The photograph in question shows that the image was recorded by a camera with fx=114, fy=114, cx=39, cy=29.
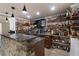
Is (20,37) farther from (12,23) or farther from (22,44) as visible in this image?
(12,23)

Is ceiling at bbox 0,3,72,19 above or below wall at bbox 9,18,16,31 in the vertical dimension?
above

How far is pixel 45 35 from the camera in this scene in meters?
2.30

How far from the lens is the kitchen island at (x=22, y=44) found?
7.34ft

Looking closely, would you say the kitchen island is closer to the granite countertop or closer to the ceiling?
the granite countertop

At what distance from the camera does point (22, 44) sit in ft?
7.34

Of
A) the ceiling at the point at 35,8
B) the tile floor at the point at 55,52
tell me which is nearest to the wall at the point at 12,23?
the ceiling at the point at 35,8

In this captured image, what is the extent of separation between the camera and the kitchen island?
224cm

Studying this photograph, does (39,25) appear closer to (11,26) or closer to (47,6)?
(47,6)

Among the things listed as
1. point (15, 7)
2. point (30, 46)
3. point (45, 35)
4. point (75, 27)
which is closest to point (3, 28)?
point (15, 7)

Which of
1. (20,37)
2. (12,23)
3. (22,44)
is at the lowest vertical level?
(22,44)

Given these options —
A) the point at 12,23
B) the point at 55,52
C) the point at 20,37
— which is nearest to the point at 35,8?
the point at 12,23

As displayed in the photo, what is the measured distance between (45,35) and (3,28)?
33.6 inches

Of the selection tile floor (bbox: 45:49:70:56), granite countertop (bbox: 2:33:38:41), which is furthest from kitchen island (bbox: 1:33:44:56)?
tile floor (bbox: 45:49:70:56)

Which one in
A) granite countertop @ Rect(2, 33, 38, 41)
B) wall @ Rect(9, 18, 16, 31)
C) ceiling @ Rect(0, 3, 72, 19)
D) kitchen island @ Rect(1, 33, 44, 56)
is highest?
ceiling @ Rect(0, 3, 72, 19)
